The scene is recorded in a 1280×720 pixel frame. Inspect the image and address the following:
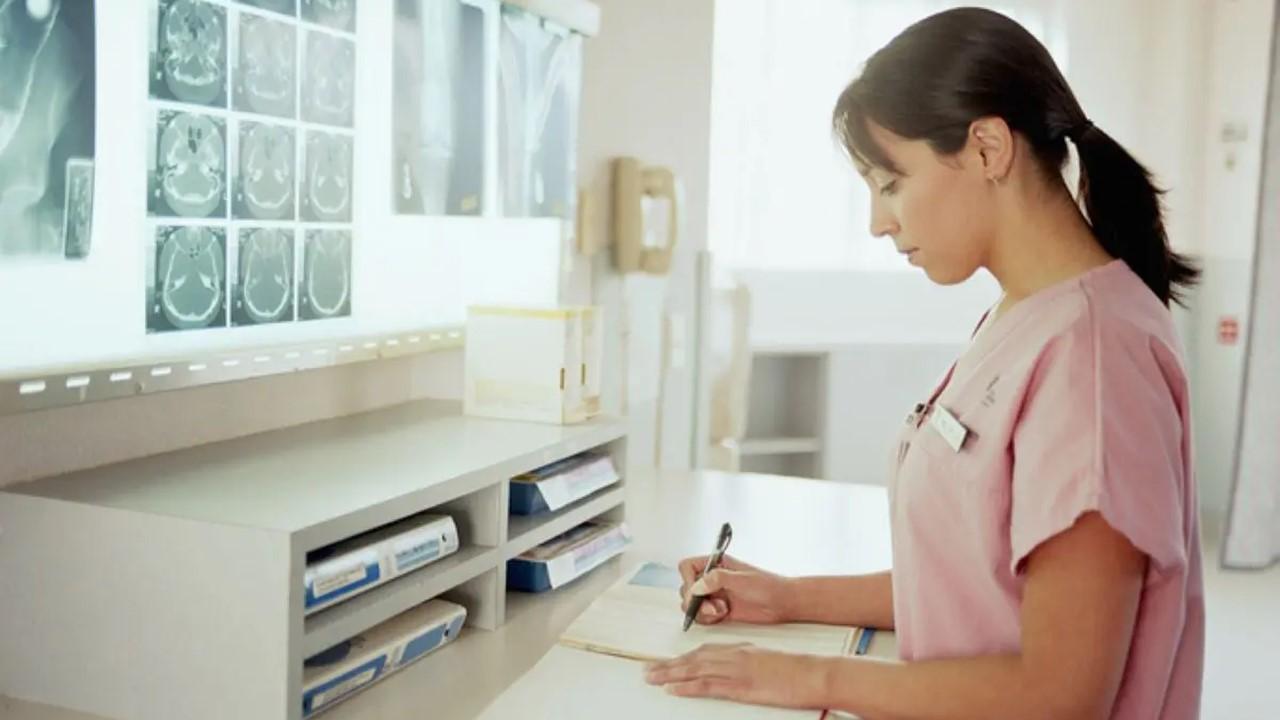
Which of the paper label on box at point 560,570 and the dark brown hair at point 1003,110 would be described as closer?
the dark brown hair at point 1003,110

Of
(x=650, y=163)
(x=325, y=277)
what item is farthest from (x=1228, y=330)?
(x=325, y=277)

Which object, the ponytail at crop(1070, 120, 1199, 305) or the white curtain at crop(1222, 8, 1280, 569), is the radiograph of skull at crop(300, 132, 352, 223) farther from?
the white curtain at crop(1222, 8, 1280, 569)

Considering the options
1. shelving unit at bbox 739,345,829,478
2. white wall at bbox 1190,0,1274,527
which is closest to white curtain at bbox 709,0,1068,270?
shelving unit at bbox 739,345,829,478

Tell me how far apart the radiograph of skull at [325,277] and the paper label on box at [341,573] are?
497 millimetres

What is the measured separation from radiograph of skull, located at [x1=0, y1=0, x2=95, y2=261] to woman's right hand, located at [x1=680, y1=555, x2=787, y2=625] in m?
0.73

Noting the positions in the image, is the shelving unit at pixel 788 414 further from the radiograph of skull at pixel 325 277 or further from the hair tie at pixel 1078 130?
the hair tie at pixel 1078 130

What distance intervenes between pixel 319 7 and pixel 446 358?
624 millimetres

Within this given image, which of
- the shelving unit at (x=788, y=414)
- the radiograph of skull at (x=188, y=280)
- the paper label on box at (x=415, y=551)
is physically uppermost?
the radiograph of skull at (x=188, y=280)

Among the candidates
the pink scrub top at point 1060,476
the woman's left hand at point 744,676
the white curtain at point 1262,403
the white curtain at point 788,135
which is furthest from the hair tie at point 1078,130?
the white curtain at point 1262,403

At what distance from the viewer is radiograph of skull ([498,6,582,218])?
2025 mm

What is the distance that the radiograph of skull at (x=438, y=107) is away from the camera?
1.74 meters

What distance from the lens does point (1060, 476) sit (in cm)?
94

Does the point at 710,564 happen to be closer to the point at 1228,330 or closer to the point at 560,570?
the point at 560,570

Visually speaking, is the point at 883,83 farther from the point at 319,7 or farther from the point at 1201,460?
the point at 1201,460
